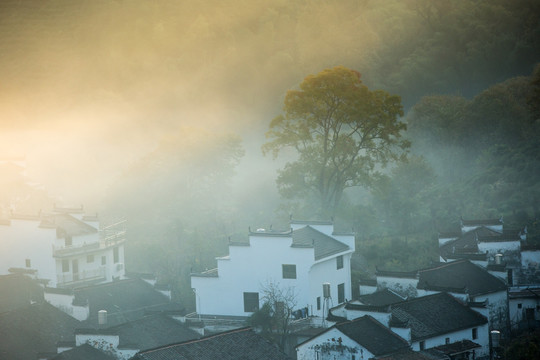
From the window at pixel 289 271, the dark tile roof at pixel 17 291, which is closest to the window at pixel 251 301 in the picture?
the window at pixel 289 271

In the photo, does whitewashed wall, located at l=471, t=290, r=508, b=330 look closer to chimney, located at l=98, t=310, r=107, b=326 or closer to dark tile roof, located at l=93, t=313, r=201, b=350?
dark tile roof, located at l=93, t=313, r=201, b=350

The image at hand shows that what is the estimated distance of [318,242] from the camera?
36.5 meters

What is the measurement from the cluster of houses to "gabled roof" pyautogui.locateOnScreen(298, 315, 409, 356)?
0.17ft

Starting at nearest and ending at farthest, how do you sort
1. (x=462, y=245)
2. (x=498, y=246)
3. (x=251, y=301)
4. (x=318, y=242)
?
(x=251, y=301) < (x=318, y=242) < (x=498, y=246) < (x=462, y=245)

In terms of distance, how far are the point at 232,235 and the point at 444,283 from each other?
58.4ft

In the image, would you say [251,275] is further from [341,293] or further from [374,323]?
[374,323]

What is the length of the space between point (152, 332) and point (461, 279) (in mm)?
13755

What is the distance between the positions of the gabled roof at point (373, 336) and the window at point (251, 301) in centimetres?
777

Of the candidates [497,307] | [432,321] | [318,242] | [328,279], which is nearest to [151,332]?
[328,279]

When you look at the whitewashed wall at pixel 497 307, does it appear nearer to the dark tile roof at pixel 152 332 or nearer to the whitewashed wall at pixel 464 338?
the whitewashed wall at pixel 464 338

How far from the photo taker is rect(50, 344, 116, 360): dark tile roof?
1123 inches

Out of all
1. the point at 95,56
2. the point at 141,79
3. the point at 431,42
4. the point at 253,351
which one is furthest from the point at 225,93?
the point at 253,351

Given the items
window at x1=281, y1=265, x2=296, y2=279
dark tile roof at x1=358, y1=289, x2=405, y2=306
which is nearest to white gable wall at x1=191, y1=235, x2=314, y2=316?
window at x1=281, y1=265, x2=296, y2=279

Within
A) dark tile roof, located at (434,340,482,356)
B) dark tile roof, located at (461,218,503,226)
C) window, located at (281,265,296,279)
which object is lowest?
dark tile roof, located at (434,340,482,356)
